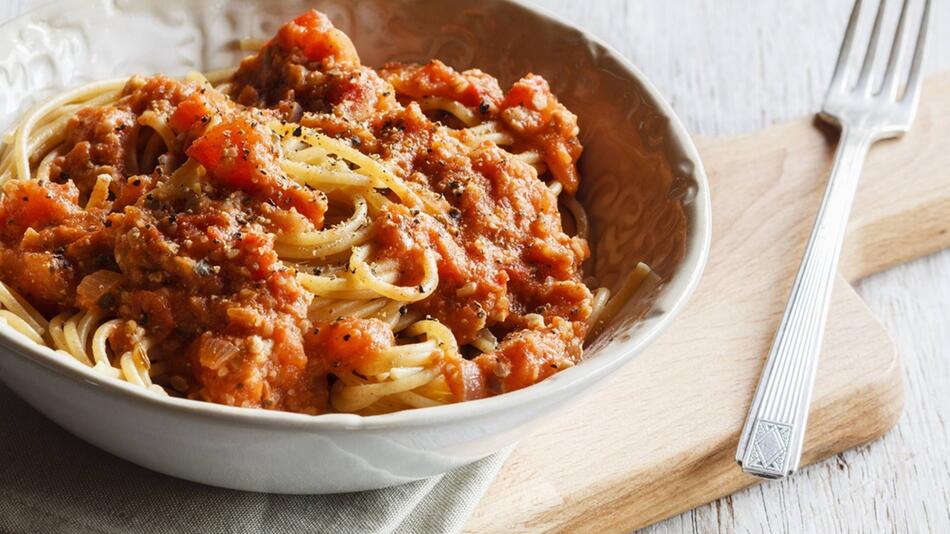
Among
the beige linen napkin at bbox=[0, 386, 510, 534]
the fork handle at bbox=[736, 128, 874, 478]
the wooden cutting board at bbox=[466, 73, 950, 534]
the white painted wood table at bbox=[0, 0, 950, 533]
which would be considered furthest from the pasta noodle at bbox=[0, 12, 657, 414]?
the white painted wood table at bbox=[0, 0, 950, 533]

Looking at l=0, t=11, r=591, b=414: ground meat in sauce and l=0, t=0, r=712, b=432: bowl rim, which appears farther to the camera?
l=0, t=11, r=591, b=414: ground meat in sauce

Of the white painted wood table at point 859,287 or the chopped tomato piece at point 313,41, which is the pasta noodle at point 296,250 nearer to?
the chopped tomato piece at point 313,41

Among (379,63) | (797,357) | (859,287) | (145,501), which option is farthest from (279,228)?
(859,287)

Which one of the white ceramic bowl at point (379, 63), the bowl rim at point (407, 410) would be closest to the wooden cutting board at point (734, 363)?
the bowl rim at point (407, 410)

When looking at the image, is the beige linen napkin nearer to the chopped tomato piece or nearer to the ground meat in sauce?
the ground meat in sauce

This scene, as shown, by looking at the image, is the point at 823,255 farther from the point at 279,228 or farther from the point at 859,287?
the point at 279,228
